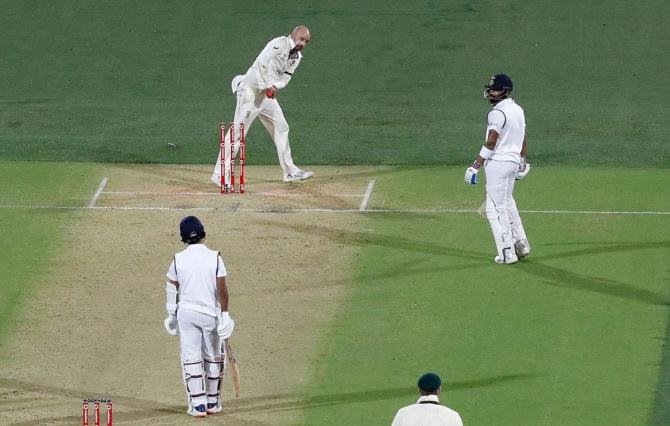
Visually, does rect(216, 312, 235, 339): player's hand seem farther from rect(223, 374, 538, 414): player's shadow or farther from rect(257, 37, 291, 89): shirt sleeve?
rect(257, 37, 291, 89): shirt sleeve

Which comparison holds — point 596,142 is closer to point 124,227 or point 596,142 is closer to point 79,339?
point 124,227

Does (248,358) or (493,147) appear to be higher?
(493,147)

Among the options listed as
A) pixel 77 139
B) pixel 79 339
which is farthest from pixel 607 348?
pixel 77 139

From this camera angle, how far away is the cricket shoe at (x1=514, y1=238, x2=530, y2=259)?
21547mm

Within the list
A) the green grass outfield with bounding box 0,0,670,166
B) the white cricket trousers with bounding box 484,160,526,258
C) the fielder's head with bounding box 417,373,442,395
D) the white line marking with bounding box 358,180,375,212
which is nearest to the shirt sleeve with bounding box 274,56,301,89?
the white line marking with bounding box 358,180,375,212

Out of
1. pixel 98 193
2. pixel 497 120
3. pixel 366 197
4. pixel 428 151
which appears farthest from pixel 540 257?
pixel 98 193

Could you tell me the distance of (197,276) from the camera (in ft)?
53.9

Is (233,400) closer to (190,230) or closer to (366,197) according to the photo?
(190,230)

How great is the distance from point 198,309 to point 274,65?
28.4 feet

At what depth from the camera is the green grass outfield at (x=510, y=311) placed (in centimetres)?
1734

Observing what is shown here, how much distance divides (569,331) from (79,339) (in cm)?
587

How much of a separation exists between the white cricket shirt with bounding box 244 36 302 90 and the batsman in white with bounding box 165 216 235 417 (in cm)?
821

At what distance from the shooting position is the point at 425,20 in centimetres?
3494

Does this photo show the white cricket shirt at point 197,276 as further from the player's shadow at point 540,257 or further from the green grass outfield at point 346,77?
the green grass outfield at point 346,77
